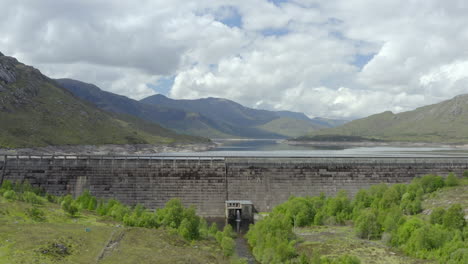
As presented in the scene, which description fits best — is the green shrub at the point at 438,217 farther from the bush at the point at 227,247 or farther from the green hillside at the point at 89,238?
the green hillside at the point at 89,238

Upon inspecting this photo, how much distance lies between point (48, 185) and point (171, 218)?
2791 centimetres

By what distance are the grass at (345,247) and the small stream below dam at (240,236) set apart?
5620mm

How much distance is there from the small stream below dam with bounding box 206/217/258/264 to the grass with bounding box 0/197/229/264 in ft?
11.9

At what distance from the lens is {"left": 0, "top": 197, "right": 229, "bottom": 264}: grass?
88.1 feet

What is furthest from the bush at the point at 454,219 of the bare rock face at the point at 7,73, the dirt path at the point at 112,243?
the bare rock face at the point at 7,73

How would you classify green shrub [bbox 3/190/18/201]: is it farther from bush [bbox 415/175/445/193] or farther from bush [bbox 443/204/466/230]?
bush [bbox 415/175/445/193]

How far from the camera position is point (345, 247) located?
37.0 meters

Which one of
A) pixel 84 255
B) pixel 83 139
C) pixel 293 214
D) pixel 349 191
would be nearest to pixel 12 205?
pixel 84 255

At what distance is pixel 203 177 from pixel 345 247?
97.1 ft

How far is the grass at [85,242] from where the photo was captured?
26844 millimetres

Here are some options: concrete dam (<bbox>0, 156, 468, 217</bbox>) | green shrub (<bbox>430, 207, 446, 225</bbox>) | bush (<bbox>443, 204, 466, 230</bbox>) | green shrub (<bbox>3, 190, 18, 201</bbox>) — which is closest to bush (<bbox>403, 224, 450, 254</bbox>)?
bush (<bbox>443, 204, 466, 230</bbox>)

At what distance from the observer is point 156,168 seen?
60844 mm

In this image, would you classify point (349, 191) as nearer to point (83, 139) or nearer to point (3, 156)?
point (3, 156)

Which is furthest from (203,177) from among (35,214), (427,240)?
(427,240)
